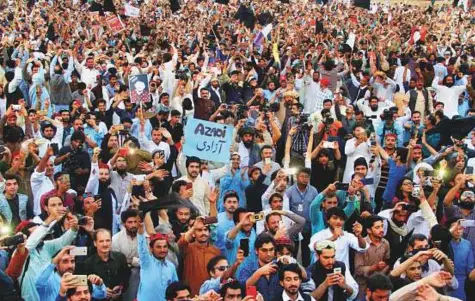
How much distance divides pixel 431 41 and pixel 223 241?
41.4 feet

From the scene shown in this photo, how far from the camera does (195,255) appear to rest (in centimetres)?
621

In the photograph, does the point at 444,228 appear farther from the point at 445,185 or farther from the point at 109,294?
the point at 109,294

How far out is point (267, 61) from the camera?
50.4 ft

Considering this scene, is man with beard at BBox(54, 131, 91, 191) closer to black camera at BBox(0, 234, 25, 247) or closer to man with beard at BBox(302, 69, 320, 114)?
black camera at BBox(0, 234, 25, 247)

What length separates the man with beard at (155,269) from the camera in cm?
573

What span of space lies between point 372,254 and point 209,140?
2.47 m

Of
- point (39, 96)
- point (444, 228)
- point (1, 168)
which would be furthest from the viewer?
point (39, 96)

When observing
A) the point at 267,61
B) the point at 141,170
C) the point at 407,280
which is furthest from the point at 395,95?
the point at 407,280

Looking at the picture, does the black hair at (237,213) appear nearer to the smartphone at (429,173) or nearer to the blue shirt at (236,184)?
the blue shirt at (236,184)

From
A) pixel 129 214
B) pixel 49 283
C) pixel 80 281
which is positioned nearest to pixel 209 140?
pixel 129 214

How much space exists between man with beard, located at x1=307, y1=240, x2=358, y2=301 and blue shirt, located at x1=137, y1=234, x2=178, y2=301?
102 centimetres

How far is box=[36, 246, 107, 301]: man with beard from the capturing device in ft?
17.7

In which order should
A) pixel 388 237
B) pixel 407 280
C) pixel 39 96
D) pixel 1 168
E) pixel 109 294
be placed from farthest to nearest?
pixel 39 96
pixel 1 168
pixel 388 237
pixel 109 294
pixel 407 280

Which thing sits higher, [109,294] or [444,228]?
[444,228]
